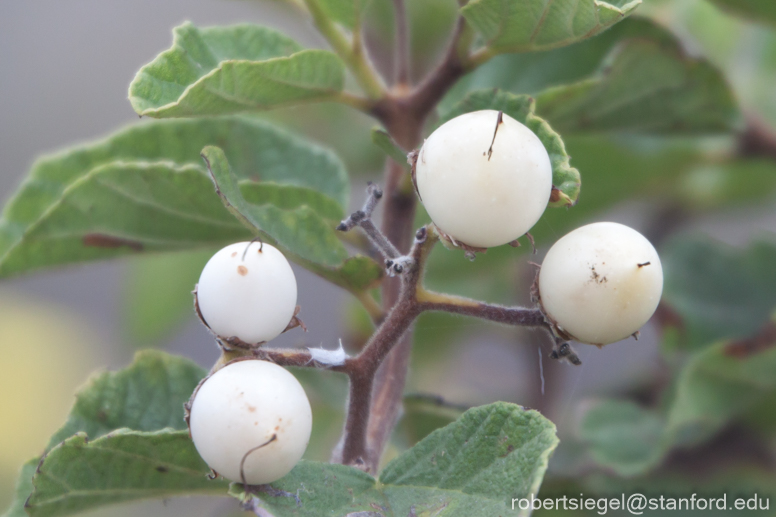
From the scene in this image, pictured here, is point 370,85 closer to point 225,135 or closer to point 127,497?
point 225,135

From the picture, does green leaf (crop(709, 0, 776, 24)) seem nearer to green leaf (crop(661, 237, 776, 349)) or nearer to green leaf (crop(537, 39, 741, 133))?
green leaf (crop(537, 39, 741, 133))

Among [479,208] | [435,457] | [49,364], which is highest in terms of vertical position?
[479,208]

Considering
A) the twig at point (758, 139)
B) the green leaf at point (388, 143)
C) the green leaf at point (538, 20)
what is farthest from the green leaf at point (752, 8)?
the green leaf at point (388, 143)

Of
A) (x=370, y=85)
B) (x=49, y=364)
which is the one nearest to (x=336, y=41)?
(x=370, y=85)

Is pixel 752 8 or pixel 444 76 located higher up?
pixel 444 76

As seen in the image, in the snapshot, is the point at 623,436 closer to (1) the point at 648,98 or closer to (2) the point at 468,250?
(1) the point at 648,98

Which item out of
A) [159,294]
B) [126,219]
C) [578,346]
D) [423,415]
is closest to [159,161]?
[126,219]
